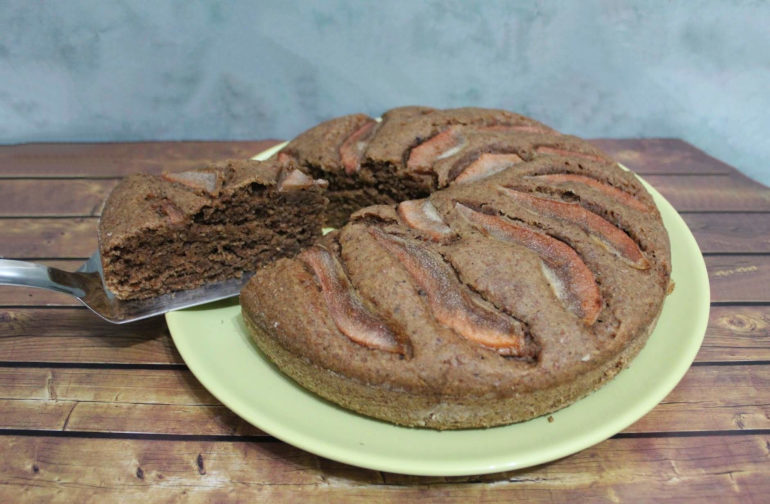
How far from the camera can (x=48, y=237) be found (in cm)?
360

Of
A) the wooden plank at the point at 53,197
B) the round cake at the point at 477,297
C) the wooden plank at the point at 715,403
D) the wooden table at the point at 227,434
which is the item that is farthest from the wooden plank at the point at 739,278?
the wooden plank at the point at 53,197

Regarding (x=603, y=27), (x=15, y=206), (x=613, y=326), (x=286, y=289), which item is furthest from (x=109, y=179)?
(x=603, y=27)

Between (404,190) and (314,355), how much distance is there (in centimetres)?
131

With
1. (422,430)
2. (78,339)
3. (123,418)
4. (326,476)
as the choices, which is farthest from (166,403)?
(422,430)

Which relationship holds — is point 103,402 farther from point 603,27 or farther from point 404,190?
point 603,27

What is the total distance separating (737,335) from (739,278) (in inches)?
19.7

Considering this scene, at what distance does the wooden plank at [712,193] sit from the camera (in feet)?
12.6

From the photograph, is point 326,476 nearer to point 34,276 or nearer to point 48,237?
point 34,276

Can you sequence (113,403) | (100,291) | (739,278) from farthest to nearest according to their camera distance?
1. (739,278)
2. (100,291)
3. (113,403)

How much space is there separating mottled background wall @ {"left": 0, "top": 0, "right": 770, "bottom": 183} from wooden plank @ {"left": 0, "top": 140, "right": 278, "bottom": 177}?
23cm

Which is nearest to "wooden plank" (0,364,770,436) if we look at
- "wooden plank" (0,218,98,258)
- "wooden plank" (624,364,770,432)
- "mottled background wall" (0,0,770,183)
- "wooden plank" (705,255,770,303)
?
"wooden plank" (624,364,770,432)

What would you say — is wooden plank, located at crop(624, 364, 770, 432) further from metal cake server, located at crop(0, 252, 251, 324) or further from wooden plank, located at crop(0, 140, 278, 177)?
wooden plank, located at crop(0, 140, 278, 177)

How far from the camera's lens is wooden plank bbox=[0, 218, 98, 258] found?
349cm

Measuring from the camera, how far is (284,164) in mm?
3219
